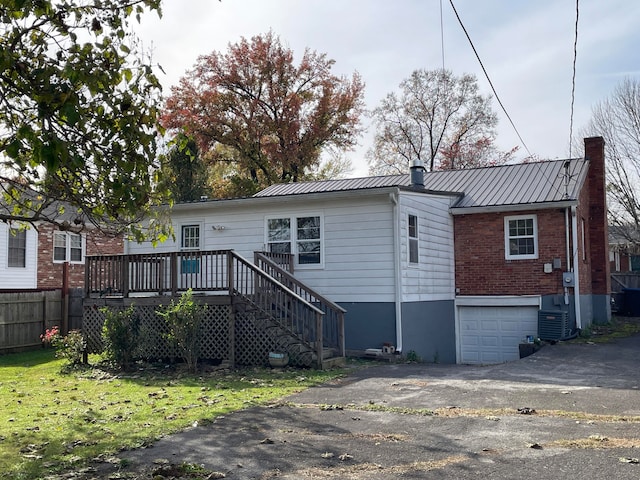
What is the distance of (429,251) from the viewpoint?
16688 millimetres

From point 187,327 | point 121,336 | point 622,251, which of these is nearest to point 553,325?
point 187,327

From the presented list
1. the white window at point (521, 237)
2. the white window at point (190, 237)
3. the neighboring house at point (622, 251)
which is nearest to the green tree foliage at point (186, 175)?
the white window at point (190, 237)

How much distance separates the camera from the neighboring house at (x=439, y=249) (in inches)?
591

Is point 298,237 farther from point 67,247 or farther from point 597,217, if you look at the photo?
point 67,247

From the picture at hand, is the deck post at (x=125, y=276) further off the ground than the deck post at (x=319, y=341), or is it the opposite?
the deck post at (x=125, y=276)

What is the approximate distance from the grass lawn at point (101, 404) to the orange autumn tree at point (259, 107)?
1948 cm

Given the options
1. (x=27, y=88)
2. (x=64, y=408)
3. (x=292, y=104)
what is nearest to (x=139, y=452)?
(x=64, y=408)

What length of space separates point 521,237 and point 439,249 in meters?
2.30

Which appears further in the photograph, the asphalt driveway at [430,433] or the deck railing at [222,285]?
the deck railing at [222,285]

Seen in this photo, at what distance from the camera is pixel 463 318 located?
18281 millimetres

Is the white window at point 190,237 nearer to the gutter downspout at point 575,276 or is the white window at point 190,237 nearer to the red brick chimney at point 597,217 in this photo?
the gutter downspout at point 575,276

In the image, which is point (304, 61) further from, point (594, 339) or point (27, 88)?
point (27, 88)

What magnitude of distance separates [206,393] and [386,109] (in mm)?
32023

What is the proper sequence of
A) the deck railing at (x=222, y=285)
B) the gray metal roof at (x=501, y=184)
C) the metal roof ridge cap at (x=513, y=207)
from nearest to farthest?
1. the deck railing at (x=222, y=285)
2. the metal roof ridge cap at (x=513, y=207)
3. the gray metal roof at (x=501, y=184)
